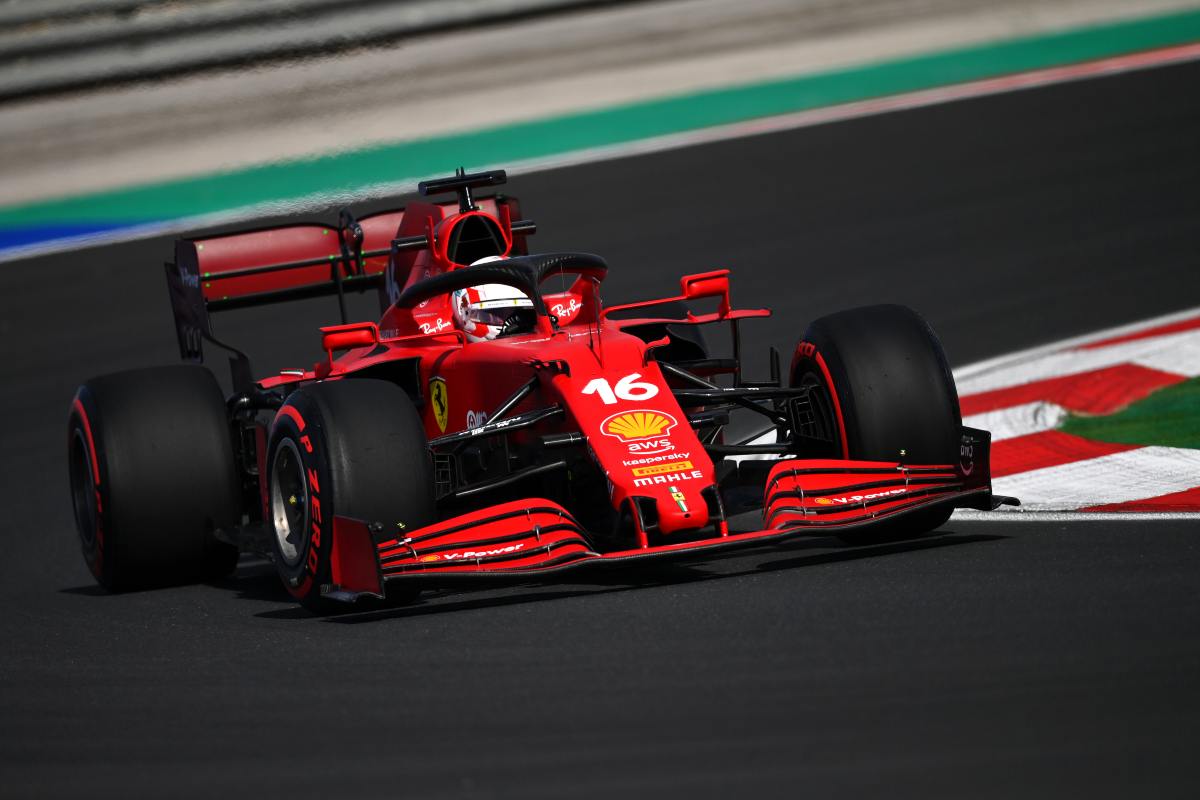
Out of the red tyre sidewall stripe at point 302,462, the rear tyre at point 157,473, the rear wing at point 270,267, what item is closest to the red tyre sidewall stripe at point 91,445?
the rear tyre at point 157,473

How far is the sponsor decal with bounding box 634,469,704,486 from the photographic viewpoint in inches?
249

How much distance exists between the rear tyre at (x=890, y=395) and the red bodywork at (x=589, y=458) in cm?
12

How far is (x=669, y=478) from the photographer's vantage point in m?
6.38

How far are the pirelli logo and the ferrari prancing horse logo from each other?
132 centimetres

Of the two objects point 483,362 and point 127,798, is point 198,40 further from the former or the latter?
point 127,798

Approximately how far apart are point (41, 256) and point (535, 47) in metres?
5.70

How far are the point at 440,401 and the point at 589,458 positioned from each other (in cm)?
113

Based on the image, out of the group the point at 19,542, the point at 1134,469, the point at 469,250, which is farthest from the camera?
the point at 19,542

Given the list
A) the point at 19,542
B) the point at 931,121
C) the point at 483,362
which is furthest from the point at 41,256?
the point at 483,362

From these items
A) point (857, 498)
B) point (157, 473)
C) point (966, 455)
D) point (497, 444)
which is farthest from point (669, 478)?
point (157, 473)

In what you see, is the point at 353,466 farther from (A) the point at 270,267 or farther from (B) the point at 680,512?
(A) the point at 270,267

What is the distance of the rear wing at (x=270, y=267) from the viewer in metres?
9.20

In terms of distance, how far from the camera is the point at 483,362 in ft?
23.8

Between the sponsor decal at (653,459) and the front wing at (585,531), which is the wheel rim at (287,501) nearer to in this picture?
the front wing at (585,531)
